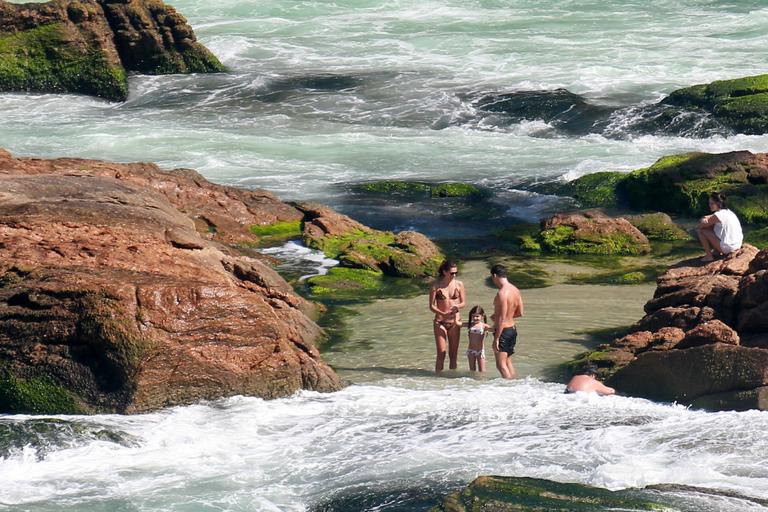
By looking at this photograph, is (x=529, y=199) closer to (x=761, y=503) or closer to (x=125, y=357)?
(x=125, y=357)

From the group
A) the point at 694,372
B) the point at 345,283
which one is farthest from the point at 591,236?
the point at 694,372

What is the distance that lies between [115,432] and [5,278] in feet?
7.63

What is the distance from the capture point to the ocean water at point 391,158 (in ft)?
33.2

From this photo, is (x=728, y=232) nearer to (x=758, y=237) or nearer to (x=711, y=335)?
(x=711, y=335)

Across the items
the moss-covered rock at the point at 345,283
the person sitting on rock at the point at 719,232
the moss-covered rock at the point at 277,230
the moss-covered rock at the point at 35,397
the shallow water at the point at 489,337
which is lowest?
the shallow water at the point at 489,337

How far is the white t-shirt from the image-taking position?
603 inches

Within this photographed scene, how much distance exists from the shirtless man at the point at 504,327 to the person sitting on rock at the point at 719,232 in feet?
10.2

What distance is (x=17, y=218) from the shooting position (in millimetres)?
13570

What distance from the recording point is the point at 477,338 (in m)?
13.8

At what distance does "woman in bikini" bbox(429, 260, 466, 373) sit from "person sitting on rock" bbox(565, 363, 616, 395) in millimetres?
1764

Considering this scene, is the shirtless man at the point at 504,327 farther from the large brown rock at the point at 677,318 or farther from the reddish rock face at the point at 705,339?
the large brown rock at the point at 677,318

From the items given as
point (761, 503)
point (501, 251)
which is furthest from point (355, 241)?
point (761, 503)

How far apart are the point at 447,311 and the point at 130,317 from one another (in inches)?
155

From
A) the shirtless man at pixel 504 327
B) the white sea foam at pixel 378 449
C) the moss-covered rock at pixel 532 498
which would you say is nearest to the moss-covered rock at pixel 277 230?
the shirtless man at pixel 504 327
